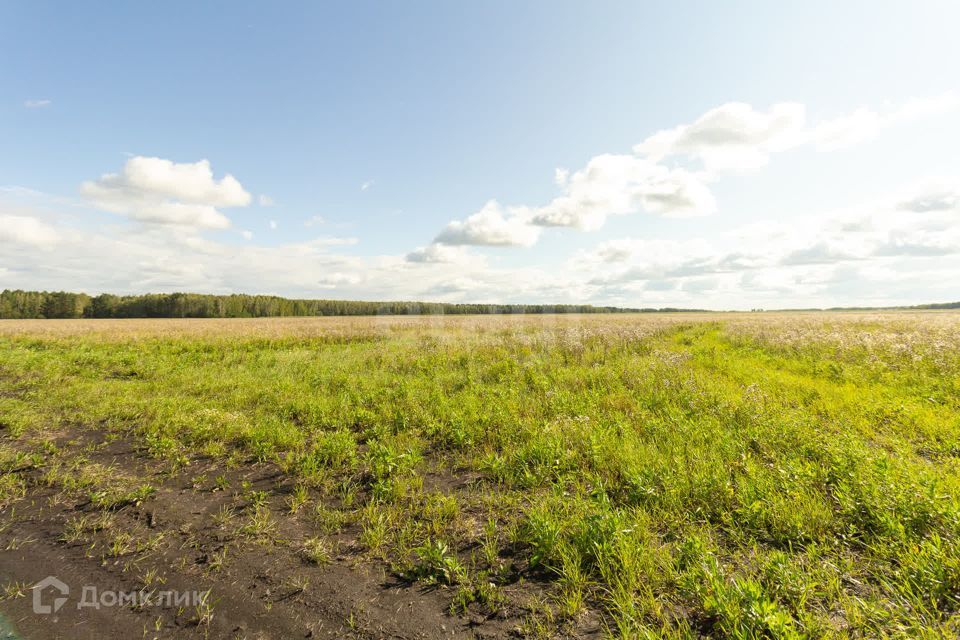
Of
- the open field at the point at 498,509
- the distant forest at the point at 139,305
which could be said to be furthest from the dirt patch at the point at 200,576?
the distant forest at the point at 139,305

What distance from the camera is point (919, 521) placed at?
3666 millimetres

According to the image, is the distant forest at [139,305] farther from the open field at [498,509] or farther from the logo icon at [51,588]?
the logo icon at [51,588]

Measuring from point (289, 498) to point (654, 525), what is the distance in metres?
4.74

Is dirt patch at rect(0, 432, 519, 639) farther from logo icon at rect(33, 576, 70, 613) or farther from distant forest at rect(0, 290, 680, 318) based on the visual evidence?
distant forest at rect(0, 290, 680, 318)

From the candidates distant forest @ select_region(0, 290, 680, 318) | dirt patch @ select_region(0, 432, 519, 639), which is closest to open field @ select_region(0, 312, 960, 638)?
dirt patch @ select_region(0, 432, 519, 639)

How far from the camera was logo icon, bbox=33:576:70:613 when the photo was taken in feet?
9.84

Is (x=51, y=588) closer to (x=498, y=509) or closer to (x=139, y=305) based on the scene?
(x=498, y=509)

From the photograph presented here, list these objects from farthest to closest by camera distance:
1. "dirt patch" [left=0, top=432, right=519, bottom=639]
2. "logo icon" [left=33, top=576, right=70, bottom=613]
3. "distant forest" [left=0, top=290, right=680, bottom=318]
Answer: "distant forest" [left=0, top=290, right=680, bottom=318]
"logo icon" [left=33, top=576, right=70, bottom=613]
"dirt patch" [left=0, top=432, right=519, bottom=639]

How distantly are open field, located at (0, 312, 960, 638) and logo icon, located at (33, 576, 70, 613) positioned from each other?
0.07m

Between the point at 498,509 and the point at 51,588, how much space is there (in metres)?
4.46

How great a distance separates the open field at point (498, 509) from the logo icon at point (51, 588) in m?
0.07

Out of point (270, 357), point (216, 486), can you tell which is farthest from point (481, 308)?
point (216, 486)

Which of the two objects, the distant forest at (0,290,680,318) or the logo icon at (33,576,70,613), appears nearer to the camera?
the logo icon at (33,576,70,613)

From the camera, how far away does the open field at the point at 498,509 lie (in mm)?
2926
